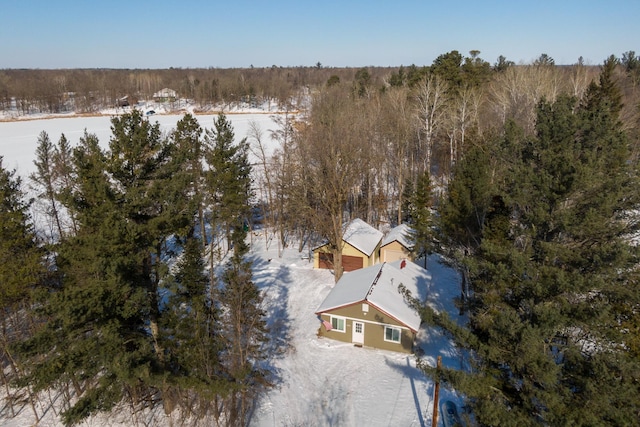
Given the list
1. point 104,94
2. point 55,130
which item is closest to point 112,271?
point 55,130

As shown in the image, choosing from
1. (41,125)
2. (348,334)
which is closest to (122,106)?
(41,125)

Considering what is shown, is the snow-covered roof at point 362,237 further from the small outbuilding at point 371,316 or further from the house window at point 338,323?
the house window at point 338,323

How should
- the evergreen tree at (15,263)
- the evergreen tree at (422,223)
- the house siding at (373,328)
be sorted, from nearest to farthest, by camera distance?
the evergreen tree at (15,263) < the house siding at (373,328) < the evergreen tree at (422,223)

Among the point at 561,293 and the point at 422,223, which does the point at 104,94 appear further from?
the point at 561,293

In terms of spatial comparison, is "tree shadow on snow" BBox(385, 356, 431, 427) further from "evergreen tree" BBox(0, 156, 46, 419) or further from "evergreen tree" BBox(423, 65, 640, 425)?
"evergreen tree" BBox(0, 156, 46, 419)

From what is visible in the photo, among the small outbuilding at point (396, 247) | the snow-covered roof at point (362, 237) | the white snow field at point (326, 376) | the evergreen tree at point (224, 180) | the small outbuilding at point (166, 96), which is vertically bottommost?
the white snow field at point (326, 376)

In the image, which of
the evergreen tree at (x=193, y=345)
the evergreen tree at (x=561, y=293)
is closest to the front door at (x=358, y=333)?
the evergreen tree at (x=193, y=345)
